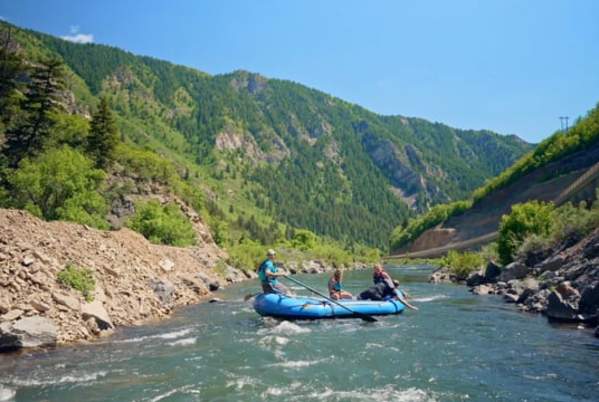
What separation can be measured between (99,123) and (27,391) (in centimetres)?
4947

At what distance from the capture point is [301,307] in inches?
821

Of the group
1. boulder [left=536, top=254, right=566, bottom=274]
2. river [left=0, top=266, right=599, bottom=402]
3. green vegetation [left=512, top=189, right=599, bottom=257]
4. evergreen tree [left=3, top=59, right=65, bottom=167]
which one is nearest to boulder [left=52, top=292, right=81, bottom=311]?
river [left=0, top=266, right=599, bottom=402]

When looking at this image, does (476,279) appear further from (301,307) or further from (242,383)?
(242,383)

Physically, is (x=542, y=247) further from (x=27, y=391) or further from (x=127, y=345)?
(x=27, y=391)

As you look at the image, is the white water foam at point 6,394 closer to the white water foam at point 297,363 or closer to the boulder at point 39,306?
the boulder at point 39,306

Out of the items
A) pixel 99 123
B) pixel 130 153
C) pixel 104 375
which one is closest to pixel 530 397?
pixel 104 375

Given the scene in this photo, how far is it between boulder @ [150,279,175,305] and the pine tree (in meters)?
35.2

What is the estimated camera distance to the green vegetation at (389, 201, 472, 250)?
413ft

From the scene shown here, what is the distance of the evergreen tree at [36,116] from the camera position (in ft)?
159

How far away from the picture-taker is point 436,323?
20250 millimetres

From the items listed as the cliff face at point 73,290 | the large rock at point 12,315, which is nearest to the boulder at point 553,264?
the cliff face at point 73,290

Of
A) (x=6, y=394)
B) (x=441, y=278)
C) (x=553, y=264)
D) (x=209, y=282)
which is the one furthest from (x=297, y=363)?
(x=441, y=278)

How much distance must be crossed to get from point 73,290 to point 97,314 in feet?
4.12

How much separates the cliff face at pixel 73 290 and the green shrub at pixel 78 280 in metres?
0.23
